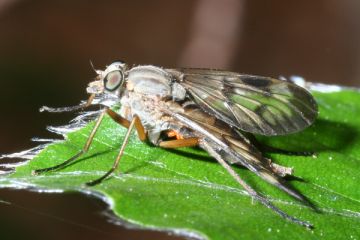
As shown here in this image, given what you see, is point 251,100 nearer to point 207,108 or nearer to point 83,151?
point 207,108

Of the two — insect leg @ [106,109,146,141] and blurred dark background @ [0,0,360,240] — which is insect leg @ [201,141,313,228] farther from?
blurred dark background @ [0,0,360,240]

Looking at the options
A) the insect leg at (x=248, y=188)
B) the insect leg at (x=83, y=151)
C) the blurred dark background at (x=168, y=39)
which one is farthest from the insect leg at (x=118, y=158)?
the blurred dark background at (x=168, y=39)

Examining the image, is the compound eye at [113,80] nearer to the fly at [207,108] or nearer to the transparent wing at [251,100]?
the fly at [207,108]

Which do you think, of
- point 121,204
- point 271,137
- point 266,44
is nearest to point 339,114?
point 271,137

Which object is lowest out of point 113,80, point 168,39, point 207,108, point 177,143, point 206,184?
point 168,39

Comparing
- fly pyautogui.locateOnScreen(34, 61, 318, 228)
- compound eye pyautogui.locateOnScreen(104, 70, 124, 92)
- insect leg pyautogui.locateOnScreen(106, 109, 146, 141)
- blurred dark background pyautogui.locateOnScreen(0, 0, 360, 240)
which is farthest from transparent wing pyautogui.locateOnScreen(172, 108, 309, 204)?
blurred dark background pyautogui.locateOnScreen(0, 0, 360, 240)

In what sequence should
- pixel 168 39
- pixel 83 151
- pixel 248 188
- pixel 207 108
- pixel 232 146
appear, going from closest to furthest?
pixel 248 188 → pixel 83 151 → pixel 232 146 → pixel 207 108 → pixel 168 39

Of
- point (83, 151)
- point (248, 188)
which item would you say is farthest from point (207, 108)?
point (83, 151)
